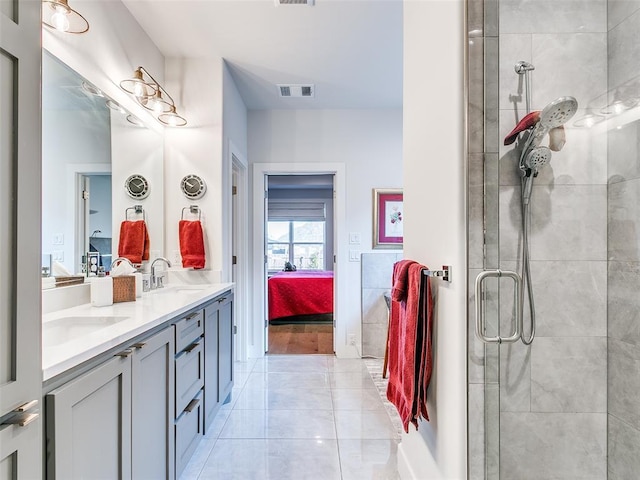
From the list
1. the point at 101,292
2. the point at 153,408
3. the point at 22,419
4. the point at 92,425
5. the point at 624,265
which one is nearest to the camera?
the point at 22,419

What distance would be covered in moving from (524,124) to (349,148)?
2.58m

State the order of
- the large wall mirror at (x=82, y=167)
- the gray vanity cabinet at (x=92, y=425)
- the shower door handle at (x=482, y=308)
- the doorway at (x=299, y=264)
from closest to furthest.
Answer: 1. the gray vanity cabinet at (x=92, y=425)
2. the shower door handle at (x=482, y=308)
3. the large wall mirror at (x=82, y=167)
4. the doorway at (x=299, y=264)

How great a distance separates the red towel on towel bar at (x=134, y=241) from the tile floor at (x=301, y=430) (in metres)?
1.28

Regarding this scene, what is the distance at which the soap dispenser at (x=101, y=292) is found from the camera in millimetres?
Result: 1710

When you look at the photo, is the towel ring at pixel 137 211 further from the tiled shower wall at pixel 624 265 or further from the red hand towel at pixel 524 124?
the tiled shower wall at pixel 624 265

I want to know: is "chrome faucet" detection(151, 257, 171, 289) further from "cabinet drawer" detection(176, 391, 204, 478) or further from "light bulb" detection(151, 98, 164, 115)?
"light bulb" detection(151, 98, 164, 115)

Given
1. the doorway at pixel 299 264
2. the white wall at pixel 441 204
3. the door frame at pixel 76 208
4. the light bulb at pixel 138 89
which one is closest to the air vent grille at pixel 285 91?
the doorway at pixel 299 264

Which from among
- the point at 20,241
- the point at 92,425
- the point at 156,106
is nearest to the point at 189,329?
the point at 92,425

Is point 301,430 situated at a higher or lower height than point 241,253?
lower

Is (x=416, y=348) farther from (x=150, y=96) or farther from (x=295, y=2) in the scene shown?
(x=150, y=96)

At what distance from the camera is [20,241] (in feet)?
2.37

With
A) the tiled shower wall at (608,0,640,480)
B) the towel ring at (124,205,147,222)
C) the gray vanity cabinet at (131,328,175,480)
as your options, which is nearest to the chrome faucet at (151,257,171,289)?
the towel ring at (124,205,147,222)

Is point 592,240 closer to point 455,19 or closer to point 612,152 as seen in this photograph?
point 612,152

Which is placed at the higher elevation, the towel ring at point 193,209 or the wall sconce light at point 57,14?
the wall sconce light at point 57,14
